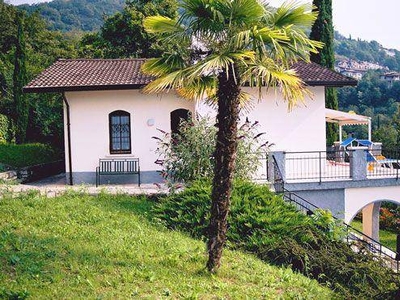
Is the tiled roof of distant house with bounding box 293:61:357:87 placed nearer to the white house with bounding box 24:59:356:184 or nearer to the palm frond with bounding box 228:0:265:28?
the white house with bounding box 24:59:356:184

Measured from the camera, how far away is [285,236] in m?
9.82

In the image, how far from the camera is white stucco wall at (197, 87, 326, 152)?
56.3 ft

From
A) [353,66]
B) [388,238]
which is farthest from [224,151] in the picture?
[353,66]

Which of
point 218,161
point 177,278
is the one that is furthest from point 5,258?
point 218,161

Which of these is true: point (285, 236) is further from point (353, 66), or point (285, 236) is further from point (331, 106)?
point (353, 66)

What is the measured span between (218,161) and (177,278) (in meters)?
1.84

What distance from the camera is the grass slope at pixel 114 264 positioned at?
638 centimetres

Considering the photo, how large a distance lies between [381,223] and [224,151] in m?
21.2

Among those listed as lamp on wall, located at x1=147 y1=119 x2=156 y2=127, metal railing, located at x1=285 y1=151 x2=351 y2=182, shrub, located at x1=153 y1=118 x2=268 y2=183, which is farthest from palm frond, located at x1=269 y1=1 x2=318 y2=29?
Answer: lamp on wall, located at x1=147 y1=119 x2=156 y2=127

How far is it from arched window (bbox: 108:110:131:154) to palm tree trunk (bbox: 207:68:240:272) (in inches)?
409

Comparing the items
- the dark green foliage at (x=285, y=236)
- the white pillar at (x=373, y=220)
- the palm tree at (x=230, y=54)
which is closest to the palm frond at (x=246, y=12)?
the palm tree at (x=230, y=54)

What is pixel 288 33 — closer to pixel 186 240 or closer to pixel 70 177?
pixel 186 240

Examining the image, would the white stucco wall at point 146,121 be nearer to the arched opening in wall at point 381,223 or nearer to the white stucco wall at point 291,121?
the white stucco wall at point 291,121

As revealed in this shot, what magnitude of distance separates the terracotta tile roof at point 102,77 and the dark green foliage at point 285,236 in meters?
6.17
